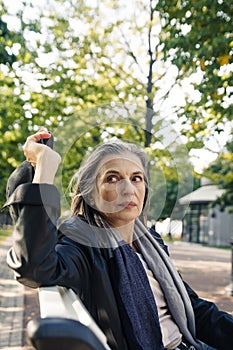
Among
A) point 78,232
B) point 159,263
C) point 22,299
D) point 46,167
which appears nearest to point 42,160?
point 46,167

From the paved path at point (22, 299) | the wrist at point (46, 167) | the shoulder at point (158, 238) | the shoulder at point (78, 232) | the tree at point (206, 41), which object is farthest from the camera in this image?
the paved path at point (22, 299)

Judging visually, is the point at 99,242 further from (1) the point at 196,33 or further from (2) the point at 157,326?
(1) the point at 196,33

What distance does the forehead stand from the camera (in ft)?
5.85

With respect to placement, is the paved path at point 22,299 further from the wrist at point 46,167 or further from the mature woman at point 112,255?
the wrist at point 46,167

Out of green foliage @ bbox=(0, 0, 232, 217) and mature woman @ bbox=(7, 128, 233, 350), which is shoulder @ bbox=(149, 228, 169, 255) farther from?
green foliage @ bbox=(0, 0, 232, 217)

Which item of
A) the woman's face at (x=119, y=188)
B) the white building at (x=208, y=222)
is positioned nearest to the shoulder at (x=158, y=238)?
the woman's face at (x=119, y=188)

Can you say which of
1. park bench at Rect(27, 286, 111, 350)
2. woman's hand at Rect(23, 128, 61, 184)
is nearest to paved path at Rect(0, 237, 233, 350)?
woman's hand at Rect(23, 128, 61, 184)

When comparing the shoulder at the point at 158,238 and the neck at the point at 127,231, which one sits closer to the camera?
the neck at the point at 127,231

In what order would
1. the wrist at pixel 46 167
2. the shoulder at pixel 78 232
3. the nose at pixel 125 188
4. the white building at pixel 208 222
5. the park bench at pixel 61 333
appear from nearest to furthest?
the park bench at pixel 61 333
the wrist at pixel 46 167
the shoulder at pixel 78 232
the nose at pixel 125 188
the white building at pixel 208 222

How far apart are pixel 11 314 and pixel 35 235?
19.7 ft

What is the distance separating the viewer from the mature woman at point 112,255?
1.36 meters

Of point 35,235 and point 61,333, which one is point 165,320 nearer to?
point 35,235

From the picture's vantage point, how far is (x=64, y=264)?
150 cm

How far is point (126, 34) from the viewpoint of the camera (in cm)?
870
